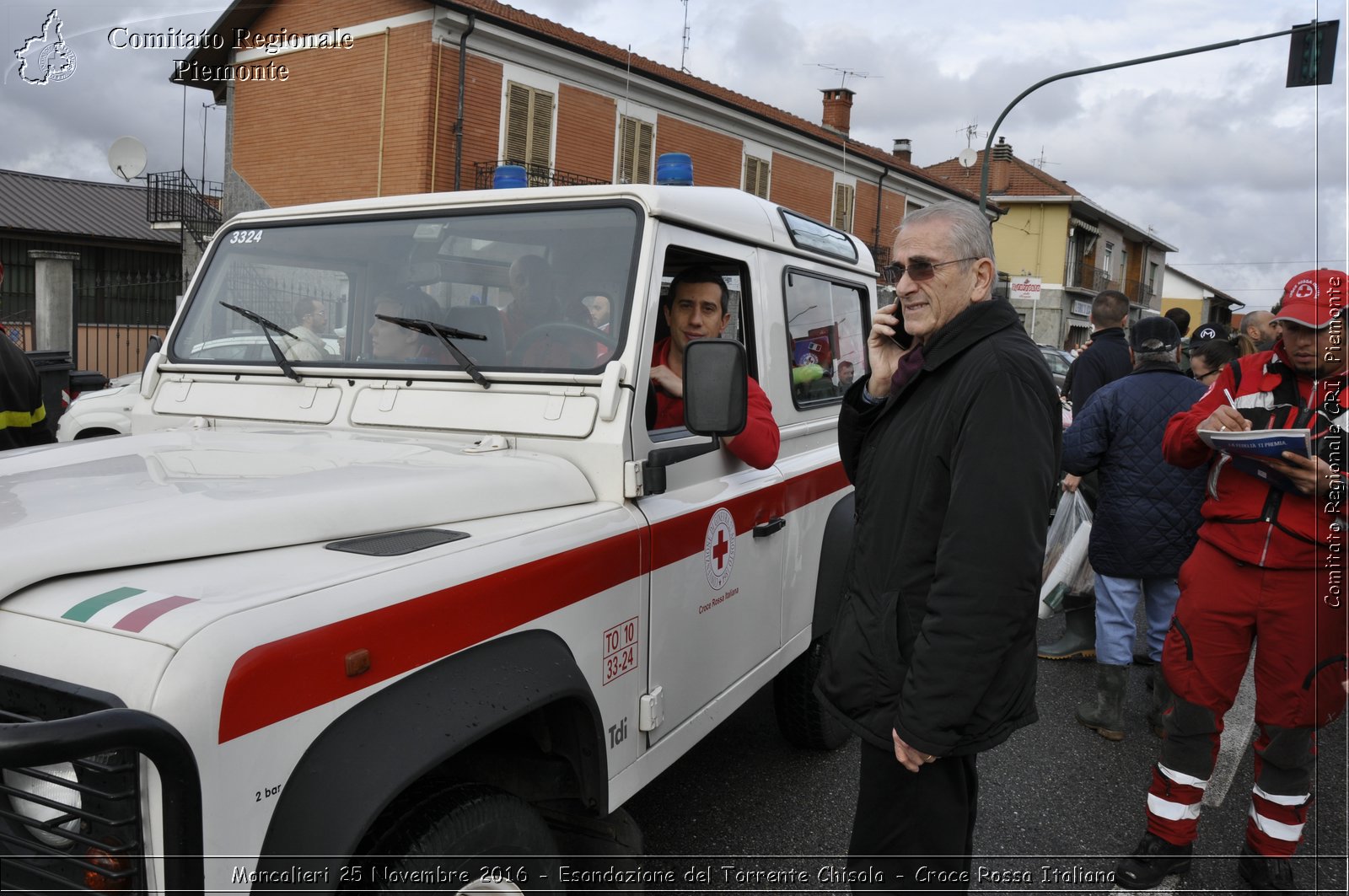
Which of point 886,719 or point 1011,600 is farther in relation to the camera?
point 886,719

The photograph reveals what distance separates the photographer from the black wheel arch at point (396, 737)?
1.48m

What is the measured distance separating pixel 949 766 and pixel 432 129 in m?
17.6

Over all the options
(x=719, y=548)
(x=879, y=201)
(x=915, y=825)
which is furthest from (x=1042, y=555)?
(x=879, y=201)

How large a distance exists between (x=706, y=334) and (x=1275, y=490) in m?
1.91

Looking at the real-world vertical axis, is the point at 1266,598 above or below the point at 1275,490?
below

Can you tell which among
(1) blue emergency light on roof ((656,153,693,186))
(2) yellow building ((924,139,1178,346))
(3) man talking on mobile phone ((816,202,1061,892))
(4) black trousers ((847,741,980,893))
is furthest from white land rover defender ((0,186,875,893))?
(2) yellow building ((924,139,1178,346))

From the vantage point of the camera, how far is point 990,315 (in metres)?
2.11

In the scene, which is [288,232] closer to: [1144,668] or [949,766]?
[949,766]

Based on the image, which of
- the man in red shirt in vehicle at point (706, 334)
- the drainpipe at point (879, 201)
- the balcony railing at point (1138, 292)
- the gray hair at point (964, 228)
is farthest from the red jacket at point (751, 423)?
the balcony railing at point (1138, 292)

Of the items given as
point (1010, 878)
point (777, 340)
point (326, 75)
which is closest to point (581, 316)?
point (777, 340)

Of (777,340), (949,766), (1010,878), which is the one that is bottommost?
(1010,878)

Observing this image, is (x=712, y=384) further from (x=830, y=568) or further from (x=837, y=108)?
(x=837, y=108)

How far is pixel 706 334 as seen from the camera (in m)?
3.00

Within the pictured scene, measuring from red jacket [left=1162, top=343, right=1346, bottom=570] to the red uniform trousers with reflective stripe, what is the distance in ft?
0.15
